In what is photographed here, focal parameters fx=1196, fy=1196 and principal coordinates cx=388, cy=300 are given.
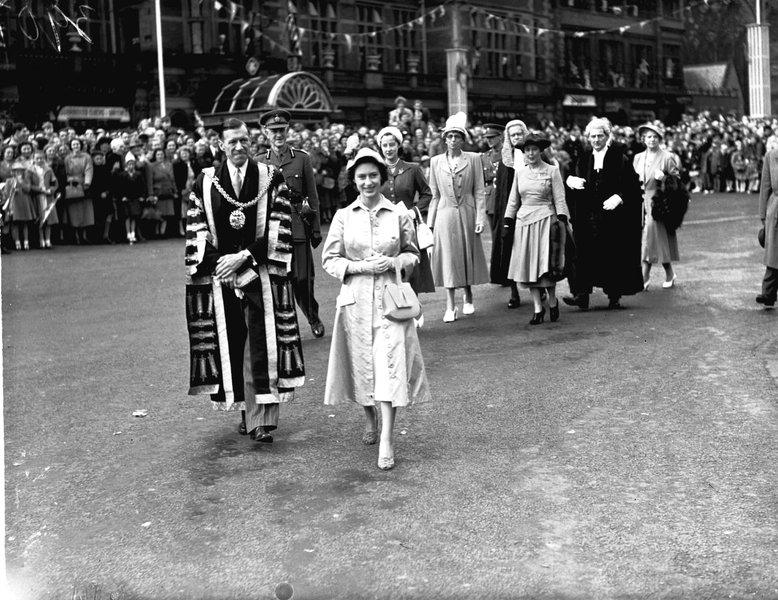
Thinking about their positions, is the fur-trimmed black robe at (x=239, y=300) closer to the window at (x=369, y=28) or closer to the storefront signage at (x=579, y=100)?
the window at (x=369, y=28)

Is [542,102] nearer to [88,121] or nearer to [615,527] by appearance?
[88,121]

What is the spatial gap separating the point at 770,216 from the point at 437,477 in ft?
21.4

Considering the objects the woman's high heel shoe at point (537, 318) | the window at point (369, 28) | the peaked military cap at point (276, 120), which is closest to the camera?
the peaked military cap at point (276, 120)

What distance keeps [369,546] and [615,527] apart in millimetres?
1052

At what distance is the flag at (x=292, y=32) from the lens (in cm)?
3931

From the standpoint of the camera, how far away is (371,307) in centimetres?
639

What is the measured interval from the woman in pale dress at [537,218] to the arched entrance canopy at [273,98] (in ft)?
78.9

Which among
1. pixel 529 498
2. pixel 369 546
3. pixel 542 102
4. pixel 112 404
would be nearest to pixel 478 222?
pixel 112 404

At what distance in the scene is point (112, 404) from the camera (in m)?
7.94

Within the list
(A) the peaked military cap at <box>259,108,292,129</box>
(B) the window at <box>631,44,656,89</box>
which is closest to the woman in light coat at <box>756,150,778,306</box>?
(A) the peaked military cap at <box>259,108,292,129</box>

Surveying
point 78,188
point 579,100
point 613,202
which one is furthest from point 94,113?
point 579,100

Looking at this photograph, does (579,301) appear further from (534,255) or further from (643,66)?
(643,66)

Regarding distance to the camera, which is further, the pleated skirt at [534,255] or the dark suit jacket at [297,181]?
the pleated skirt at [534,255]

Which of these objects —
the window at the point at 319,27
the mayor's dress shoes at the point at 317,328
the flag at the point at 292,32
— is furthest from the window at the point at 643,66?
the mayor's dress shoes at the point at 317,328
